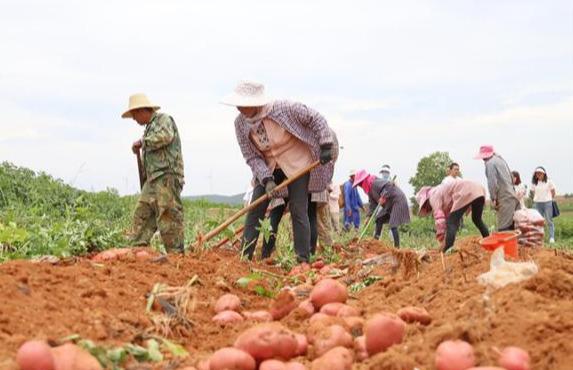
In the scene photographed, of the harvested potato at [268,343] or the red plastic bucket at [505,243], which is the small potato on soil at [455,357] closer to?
the harvested potato at [268,343]

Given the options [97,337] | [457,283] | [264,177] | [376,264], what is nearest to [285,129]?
[264,177]

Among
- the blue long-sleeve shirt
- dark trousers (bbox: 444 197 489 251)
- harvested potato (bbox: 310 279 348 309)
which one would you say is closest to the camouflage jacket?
dark trousers (bbox: 444 197 489 251)

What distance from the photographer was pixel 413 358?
2.45 m

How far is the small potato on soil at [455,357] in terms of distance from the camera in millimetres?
2348

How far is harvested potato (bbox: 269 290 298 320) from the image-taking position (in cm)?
360

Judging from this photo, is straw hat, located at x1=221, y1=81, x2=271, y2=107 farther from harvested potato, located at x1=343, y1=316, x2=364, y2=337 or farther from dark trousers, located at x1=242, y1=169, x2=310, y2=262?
harvested potato, located at x1=343, y1=316, x2=364, y2=337

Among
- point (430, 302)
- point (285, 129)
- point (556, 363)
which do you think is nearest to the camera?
point (556, 363)

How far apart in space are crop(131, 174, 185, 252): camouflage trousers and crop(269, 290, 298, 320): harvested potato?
336 cm

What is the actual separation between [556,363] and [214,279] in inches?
99.1

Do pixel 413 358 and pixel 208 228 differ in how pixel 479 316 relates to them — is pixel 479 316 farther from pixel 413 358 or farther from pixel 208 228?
pixel 208 228

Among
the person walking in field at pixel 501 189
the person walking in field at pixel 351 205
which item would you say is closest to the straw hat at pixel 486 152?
the person walking in field at pixel 501 189

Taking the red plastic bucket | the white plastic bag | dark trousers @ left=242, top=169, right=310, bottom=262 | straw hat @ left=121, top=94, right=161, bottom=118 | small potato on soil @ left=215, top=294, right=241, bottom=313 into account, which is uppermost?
straw hat @ left=121, top=94, right=161, bottom=118

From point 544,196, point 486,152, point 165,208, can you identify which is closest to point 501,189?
point 486,152

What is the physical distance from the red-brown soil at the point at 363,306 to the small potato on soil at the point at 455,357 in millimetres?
47
